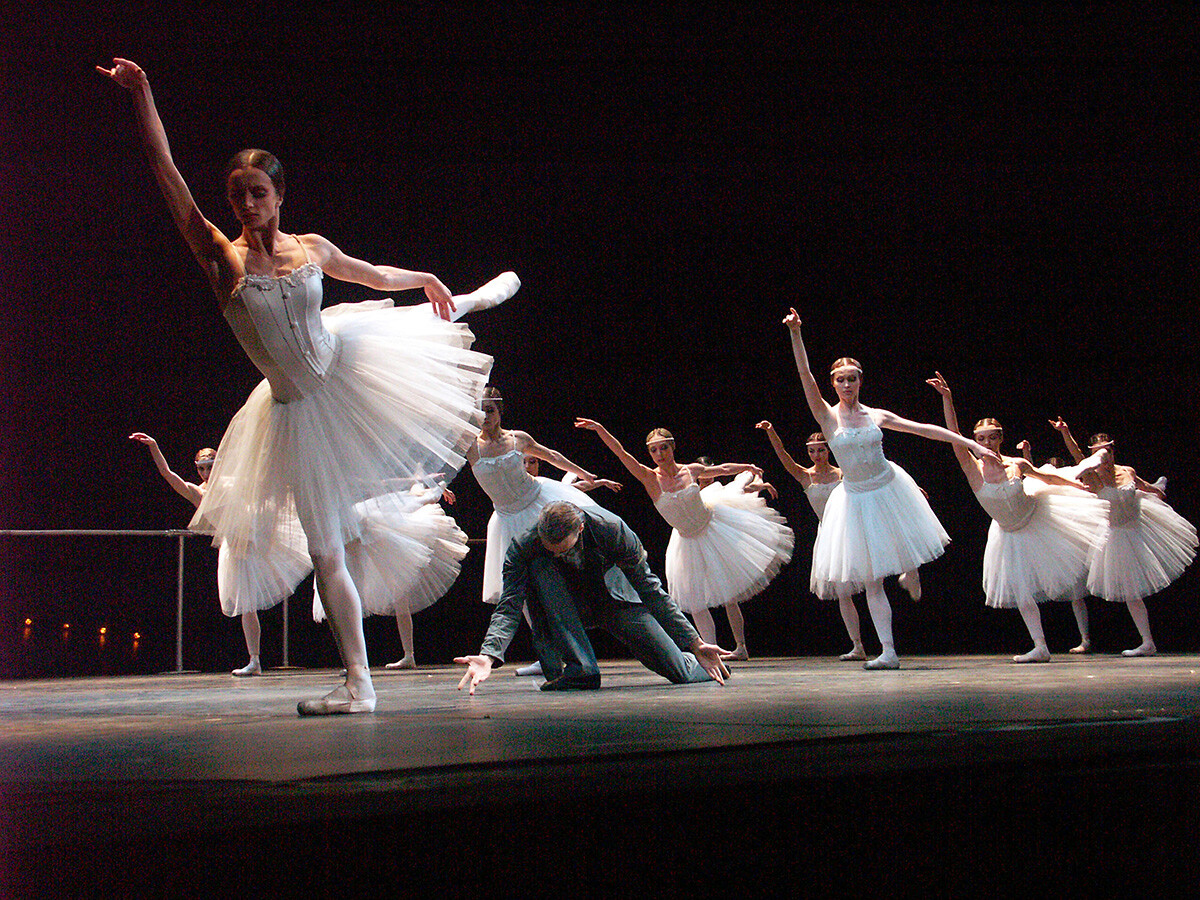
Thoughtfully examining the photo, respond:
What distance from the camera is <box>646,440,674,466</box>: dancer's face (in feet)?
19.1

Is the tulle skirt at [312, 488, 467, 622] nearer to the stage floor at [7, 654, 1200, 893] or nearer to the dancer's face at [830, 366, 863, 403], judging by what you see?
the dancer's face at [830, 366, 863, 403]

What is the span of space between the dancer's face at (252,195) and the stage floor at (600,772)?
1.11 m

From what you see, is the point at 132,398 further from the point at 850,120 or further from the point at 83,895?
the point at 83,895

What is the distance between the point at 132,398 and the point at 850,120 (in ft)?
14.2

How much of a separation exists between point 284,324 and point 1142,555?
4.98 meters

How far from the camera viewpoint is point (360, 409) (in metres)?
2.73

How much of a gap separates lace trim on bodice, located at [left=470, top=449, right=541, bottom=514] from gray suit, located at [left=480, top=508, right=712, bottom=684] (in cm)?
165

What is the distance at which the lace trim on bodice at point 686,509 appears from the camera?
5859 mm

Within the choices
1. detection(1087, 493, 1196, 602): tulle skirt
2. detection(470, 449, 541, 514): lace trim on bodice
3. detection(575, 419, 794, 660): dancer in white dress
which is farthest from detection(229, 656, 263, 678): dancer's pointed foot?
detection(1087, 493, 1196, 602): tulle skirt

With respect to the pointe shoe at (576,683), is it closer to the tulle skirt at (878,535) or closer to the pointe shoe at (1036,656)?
the tulle skirt at (878,535)

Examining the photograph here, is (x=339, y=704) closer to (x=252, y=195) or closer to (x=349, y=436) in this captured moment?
(x=349, y=436)

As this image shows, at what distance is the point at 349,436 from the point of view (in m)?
2.69

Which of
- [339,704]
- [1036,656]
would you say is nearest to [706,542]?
[1036,656]

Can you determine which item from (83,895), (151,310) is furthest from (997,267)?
(83,895)
